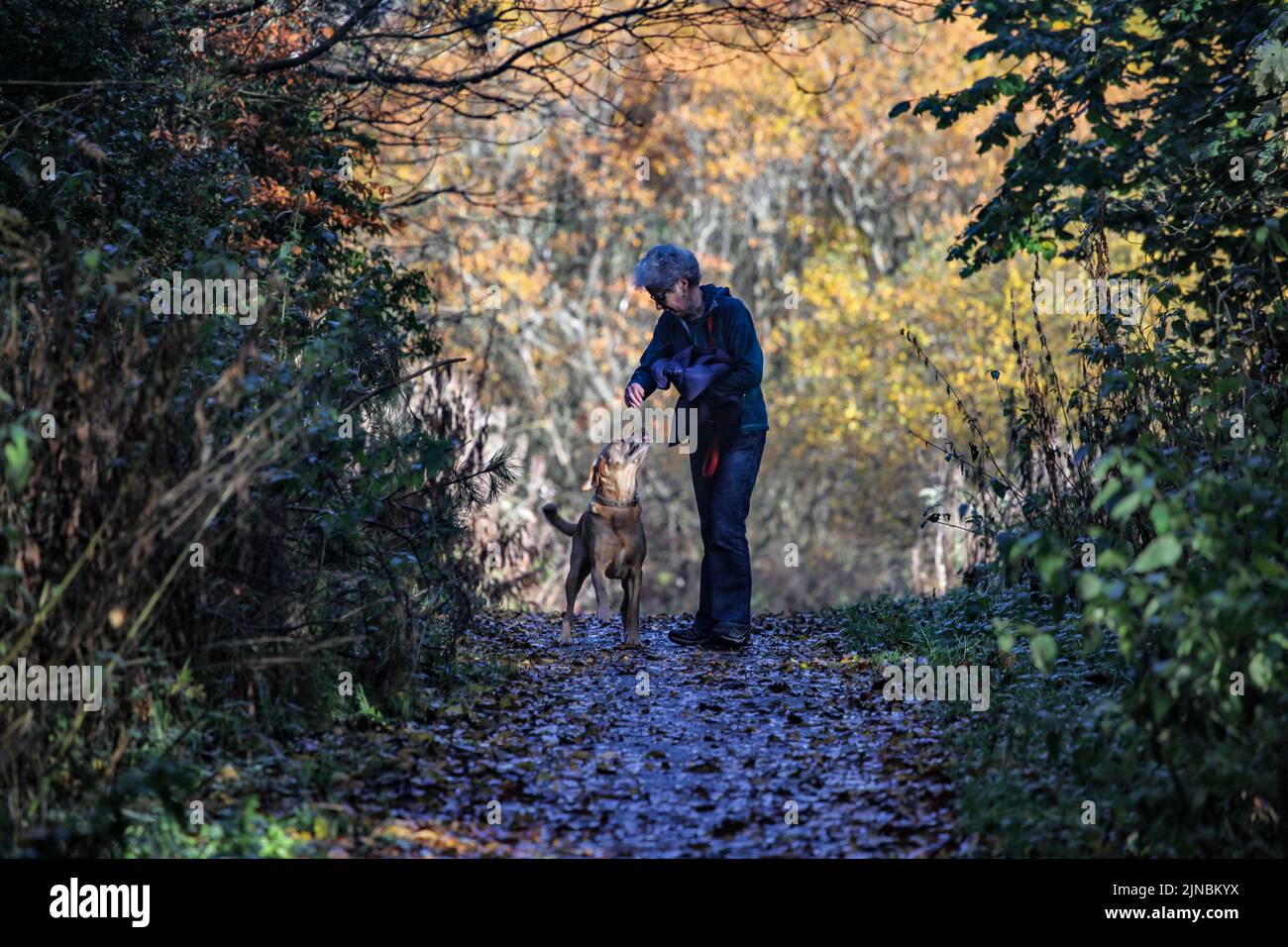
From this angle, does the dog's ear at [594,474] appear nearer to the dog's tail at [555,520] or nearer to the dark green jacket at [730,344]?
the dog's tail at [555,520]

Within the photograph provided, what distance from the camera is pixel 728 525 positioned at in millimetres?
9336

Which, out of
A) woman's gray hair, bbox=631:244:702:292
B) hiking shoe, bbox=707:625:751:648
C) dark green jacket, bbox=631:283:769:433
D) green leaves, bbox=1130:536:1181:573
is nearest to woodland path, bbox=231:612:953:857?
hiking shoe, bbox=707:625:751:648

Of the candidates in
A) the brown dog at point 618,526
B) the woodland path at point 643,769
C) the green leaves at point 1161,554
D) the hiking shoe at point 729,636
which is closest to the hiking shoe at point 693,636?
the hiking shoe at point 729,636

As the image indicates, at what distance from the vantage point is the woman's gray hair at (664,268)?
9.10 metres

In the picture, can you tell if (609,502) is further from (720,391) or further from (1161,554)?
(1161,554)

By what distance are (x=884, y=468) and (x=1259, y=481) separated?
19.4 m

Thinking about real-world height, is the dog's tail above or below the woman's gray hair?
below

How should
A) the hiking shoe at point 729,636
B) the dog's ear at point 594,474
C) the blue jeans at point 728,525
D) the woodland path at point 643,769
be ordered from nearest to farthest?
the woodland path at point 643,769
the blue jeans at point 728,525
the dog's ear at point 594,474
the hiking shoe at point 729,636

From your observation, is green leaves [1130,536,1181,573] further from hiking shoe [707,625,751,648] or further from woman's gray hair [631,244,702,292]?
hiking shoe [707,625,751,648]

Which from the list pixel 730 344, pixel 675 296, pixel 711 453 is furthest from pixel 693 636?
pixel 675 296

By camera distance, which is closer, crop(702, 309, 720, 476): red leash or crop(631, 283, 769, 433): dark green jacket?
crop(631, 283, 769, 433): dark green jacket

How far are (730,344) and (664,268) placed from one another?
652 mm

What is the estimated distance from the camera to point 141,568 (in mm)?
5770

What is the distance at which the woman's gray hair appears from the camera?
9102mm
